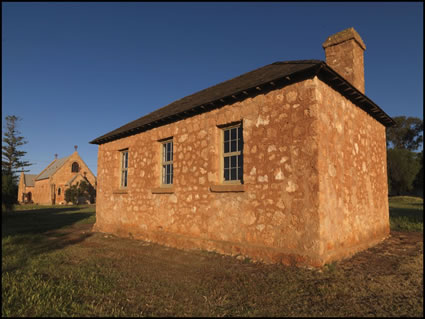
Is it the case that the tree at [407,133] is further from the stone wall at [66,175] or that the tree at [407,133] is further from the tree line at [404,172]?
the stone wall at [66,175]

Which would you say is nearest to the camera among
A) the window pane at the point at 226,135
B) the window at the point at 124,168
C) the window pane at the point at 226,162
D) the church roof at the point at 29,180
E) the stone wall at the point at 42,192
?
the window pane at the point at 226,162

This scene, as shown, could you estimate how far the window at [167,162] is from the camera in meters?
9.91

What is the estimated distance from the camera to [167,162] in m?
9.98

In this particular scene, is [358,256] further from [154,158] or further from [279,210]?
[154,158]

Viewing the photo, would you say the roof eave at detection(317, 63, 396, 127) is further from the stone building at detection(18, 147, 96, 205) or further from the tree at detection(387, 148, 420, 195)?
the stone building at detection(18, 147, 96, 205)

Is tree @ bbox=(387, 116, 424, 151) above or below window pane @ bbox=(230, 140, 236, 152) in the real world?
above

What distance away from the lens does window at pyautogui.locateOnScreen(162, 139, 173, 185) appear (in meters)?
9.91

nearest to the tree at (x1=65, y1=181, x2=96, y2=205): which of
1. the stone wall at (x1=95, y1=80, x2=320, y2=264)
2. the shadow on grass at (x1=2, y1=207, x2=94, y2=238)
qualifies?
the shadow on grass at (x1=2, y1=207, x2=94, y2=238)

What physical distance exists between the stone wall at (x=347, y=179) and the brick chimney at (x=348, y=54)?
123 centimetres

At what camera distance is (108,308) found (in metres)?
3.98

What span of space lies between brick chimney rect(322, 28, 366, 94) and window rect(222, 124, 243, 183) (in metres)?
3.94

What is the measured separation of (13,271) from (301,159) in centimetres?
627

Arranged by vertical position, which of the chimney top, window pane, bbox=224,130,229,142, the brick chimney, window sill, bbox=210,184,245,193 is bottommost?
window sill, bbox=210,184,245,193

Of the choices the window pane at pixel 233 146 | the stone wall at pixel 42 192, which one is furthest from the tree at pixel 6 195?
the stone wall at pixel 42 192
